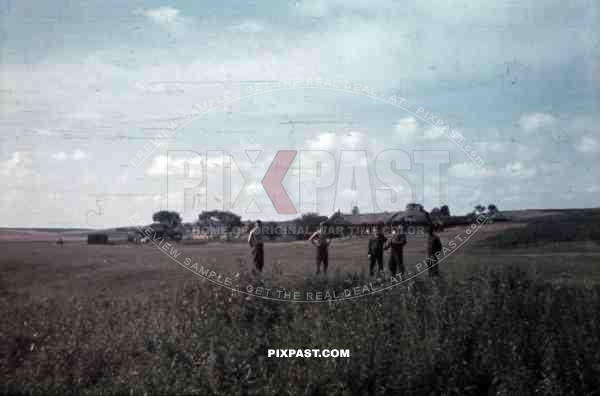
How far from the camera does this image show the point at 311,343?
24.1 feet

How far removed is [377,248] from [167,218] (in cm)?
373

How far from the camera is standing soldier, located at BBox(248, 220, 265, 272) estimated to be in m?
8.08

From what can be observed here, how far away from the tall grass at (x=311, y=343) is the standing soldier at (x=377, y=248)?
33.7 inches

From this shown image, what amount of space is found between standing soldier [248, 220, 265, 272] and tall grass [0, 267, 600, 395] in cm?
68

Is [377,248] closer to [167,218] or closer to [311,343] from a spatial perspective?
[311,343]

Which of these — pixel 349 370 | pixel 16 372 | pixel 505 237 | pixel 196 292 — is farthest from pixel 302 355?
pixel 505 237

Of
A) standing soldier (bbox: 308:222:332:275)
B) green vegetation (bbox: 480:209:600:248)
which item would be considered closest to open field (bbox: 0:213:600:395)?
standing soldier (bbox: 308:222:332:275)

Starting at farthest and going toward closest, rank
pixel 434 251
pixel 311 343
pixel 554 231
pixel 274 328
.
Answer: pixel 554 231
pixel 434 251
pixel 274 328
pixel 311 343

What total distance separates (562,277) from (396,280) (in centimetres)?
341

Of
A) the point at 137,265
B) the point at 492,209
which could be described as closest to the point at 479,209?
the point at 492,209

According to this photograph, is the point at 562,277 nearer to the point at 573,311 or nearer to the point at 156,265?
the point at 573,311

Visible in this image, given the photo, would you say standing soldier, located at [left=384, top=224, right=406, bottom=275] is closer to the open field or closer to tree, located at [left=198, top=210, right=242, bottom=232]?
the open field

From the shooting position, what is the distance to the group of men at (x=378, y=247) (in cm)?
823

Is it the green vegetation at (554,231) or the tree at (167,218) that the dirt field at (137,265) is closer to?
the tree at (167,218)
